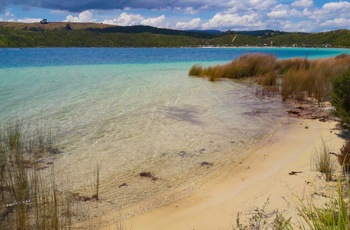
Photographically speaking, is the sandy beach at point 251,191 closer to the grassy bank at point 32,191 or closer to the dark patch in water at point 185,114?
the grassy bank at point 32,191

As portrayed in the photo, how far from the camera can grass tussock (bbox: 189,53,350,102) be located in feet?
43.6

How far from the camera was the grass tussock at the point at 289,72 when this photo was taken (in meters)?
13.3

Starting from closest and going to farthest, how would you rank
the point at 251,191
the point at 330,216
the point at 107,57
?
the point at 330,216 → the point at 251,191 → the point at 107,57

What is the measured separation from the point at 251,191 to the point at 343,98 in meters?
3.91

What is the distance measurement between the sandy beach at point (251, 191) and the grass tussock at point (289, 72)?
595cm

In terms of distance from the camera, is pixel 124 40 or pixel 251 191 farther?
pixel 124 40

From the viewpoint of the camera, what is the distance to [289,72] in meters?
14.8

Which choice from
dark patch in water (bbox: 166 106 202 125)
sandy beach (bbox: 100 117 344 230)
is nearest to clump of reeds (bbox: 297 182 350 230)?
sandy beach (bbox: 100 117 344 230)

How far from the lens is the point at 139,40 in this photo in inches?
4683

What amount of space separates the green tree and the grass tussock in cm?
426

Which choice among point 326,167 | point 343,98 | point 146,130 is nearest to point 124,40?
point 146,130

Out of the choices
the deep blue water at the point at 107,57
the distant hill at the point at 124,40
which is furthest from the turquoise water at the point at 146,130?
the distant hill at the point at 124,40

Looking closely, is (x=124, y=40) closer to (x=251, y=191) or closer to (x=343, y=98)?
(x=343, y=98)

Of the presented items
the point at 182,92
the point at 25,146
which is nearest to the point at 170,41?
the point at 182,92
